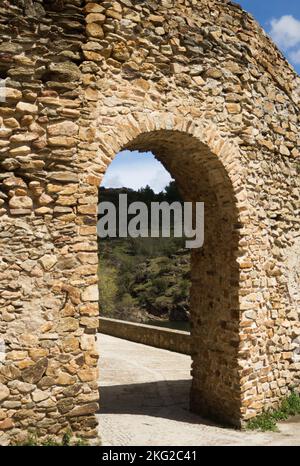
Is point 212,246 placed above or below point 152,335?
above

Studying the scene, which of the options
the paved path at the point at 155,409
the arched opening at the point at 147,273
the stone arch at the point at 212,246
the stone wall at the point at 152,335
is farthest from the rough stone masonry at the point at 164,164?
the arched opening at the point at 147,273

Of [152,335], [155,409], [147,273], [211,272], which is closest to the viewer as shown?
[211,272]

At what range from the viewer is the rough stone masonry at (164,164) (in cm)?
459

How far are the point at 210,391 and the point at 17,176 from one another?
12.7ft

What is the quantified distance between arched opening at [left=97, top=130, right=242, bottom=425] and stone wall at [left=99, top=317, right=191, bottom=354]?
181 inches

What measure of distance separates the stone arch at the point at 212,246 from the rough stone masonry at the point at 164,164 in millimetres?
22

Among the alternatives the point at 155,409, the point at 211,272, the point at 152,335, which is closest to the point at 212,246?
the point at 211,272

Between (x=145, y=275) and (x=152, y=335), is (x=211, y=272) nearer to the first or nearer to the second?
(x=152, y=335)

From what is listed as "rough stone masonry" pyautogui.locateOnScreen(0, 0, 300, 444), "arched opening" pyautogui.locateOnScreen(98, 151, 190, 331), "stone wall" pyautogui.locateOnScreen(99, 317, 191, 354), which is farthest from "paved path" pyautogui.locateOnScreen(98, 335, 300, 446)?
"arched opening" pyautogui.locateOnScreen(98, 151, 190, 331)

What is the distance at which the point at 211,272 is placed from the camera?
21.6 ft

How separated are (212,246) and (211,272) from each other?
361 millimetres
